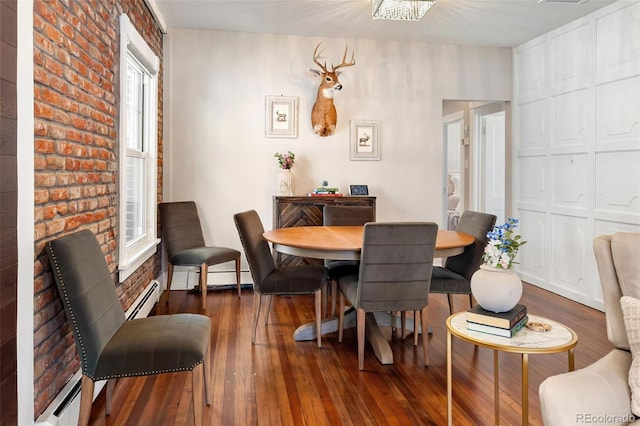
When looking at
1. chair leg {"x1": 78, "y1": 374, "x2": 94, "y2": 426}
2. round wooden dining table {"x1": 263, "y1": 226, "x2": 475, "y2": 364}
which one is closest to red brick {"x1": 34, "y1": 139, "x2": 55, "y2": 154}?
chair leg {"x1": 78, "y1": 374, "x2": 94, "y2": 426}

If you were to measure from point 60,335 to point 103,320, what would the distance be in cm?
26

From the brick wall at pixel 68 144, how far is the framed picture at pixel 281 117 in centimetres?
205

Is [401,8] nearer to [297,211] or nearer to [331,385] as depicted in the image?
[297,211]

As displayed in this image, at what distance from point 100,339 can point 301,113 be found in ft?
11.4

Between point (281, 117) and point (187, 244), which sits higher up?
point (281, 117)

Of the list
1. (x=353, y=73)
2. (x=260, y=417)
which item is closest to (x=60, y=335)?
(x=260, y=417)

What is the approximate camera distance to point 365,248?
247cm

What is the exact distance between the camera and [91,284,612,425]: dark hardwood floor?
2082 mm

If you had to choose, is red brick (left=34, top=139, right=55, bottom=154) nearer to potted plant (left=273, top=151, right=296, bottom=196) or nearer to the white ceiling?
the white ceiling

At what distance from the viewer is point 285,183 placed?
14.9ft

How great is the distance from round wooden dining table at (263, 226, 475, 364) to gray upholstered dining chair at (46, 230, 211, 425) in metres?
0.95

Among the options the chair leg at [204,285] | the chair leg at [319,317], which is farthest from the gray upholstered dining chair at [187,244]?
the chair leg at [319,317]

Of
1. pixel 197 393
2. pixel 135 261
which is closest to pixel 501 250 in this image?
pixel 197 393

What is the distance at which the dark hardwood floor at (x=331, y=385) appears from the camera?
2082 millimetres
